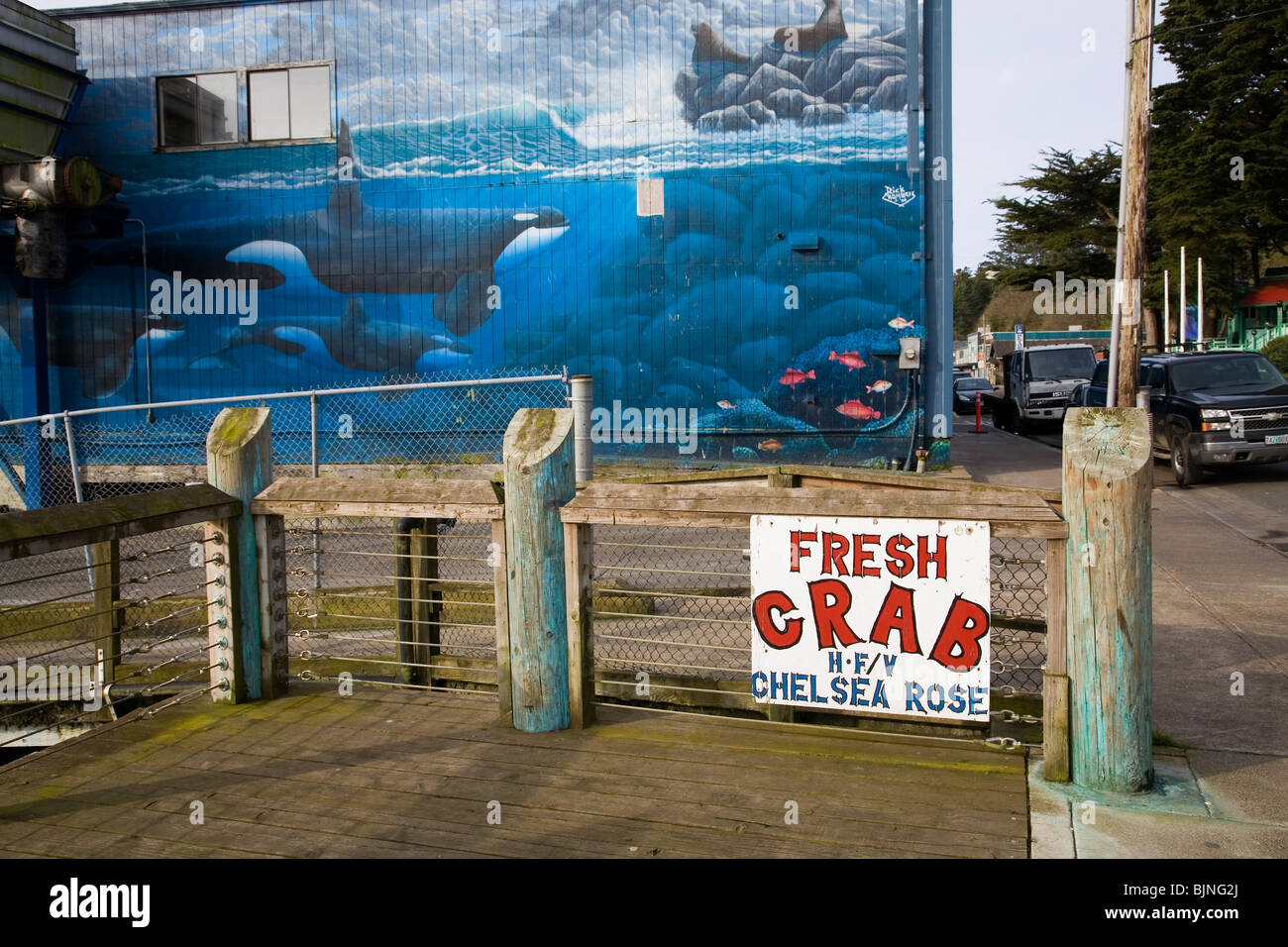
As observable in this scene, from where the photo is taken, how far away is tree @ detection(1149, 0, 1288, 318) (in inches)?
1608

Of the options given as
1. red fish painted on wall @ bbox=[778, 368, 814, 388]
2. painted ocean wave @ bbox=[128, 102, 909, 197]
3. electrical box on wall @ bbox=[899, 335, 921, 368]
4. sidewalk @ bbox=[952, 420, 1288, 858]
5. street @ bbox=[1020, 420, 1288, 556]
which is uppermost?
painted ocean wave @ bbox=[128, 102, 909, 197]

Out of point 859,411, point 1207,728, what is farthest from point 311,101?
point 1207,728

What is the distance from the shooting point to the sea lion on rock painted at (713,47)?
17328 mm

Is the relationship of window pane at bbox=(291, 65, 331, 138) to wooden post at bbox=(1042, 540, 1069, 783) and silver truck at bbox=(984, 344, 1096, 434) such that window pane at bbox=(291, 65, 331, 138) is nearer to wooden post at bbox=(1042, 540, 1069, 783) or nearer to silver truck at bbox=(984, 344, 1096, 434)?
wooden post at bbox=(1042, 540, 1069, 783)

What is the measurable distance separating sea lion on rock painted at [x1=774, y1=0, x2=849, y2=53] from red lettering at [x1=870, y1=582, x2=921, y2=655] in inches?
567

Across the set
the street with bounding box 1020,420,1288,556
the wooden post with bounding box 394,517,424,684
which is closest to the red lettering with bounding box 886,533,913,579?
the wooden post with bounding box 394,517,424,684

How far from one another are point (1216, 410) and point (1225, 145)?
30582mm

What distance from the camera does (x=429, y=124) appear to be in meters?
18.1

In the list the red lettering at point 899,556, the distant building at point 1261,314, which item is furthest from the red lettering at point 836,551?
the distant building at point 1261,314

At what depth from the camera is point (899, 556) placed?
15.3 ft

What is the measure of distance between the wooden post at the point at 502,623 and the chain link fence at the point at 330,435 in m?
12.6
